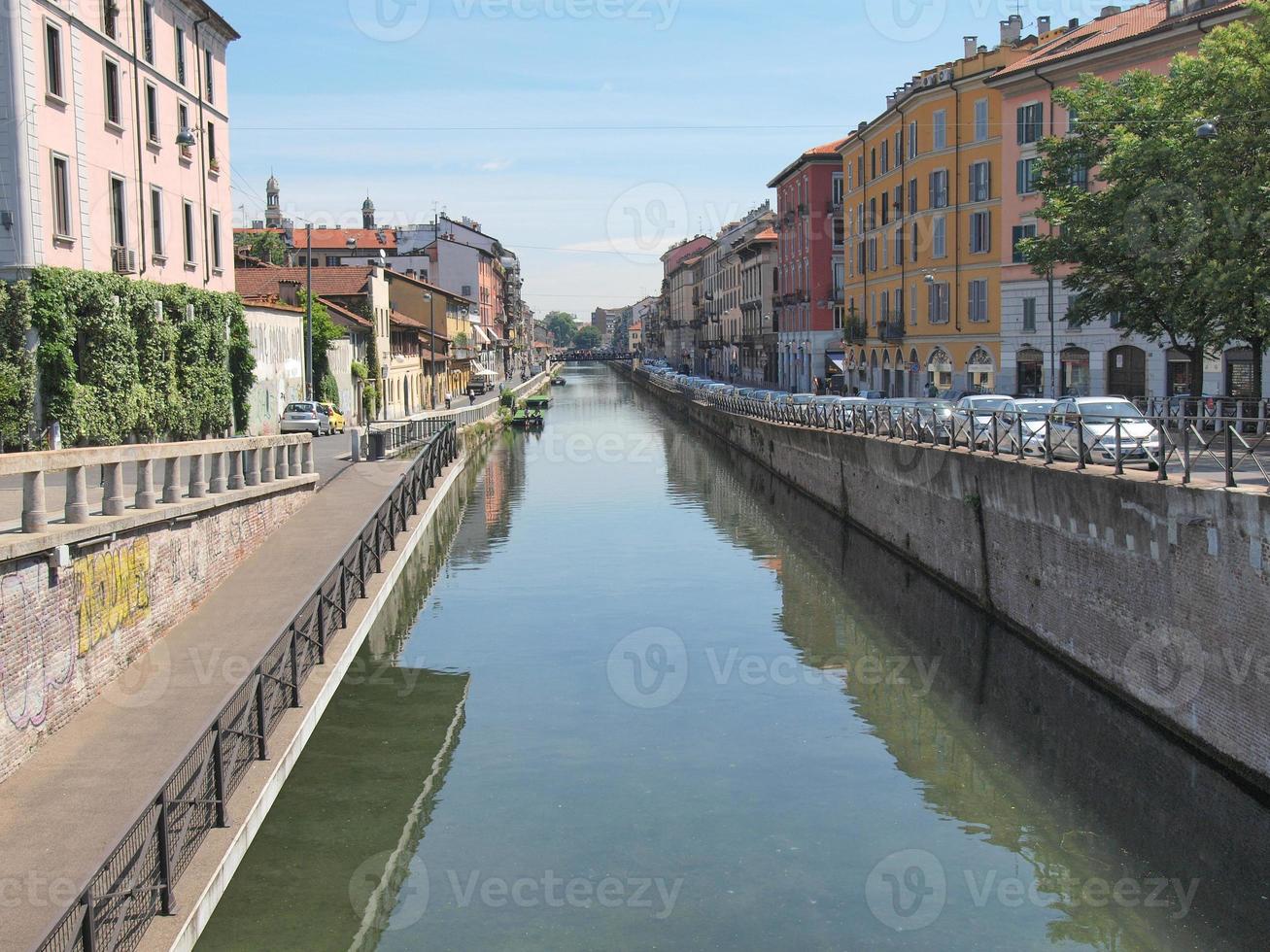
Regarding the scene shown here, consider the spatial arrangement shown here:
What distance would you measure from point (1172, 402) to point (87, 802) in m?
30.1

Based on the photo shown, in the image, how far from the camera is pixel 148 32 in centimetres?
3125

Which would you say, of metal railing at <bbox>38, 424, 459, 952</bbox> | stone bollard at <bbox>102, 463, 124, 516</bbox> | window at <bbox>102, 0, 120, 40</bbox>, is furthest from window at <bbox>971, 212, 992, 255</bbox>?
stone bollard at <bbox>102, 463, 124, 516</bbox>

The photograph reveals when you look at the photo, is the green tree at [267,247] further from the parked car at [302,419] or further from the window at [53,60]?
the window at [53,60]

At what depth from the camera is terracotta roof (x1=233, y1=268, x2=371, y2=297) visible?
5394cm

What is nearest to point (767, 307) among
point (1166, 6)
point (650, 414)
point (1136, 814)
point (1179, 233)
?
point (650, 414)

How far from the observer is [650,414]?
91438mm

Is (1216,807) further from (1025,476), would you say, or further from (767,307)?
(767,307)

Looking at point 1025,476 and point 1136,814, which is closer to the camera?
point 1136,814

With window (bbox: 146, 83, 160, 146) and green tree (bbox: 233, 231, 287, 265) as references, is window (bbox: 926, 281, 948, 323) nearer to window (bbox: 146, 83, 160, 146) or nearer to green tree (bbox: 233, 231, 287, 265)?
window (bbox: 146, 83, 160, 146)

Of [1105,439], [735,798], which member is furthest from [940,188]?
[735,798]

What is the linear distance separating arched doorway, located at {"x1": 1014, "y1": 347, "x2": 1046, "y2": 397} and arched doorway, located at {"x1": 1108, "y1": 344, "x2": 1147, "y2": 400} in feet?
12.6

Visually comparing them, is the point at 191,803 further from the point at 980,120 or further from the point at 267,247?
the point at 267,247

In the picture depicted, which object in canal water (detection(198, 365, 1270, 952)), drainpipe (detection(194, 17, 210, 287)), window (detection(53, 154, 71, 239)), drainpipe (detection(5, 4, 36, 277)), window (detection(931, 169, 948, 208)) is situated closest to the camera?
canal water (detection(198, 365, 1270, 952))

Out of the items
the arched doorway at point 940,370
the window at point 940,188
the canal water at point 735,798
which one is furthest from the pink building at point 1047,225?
the canal water at point 735,798
